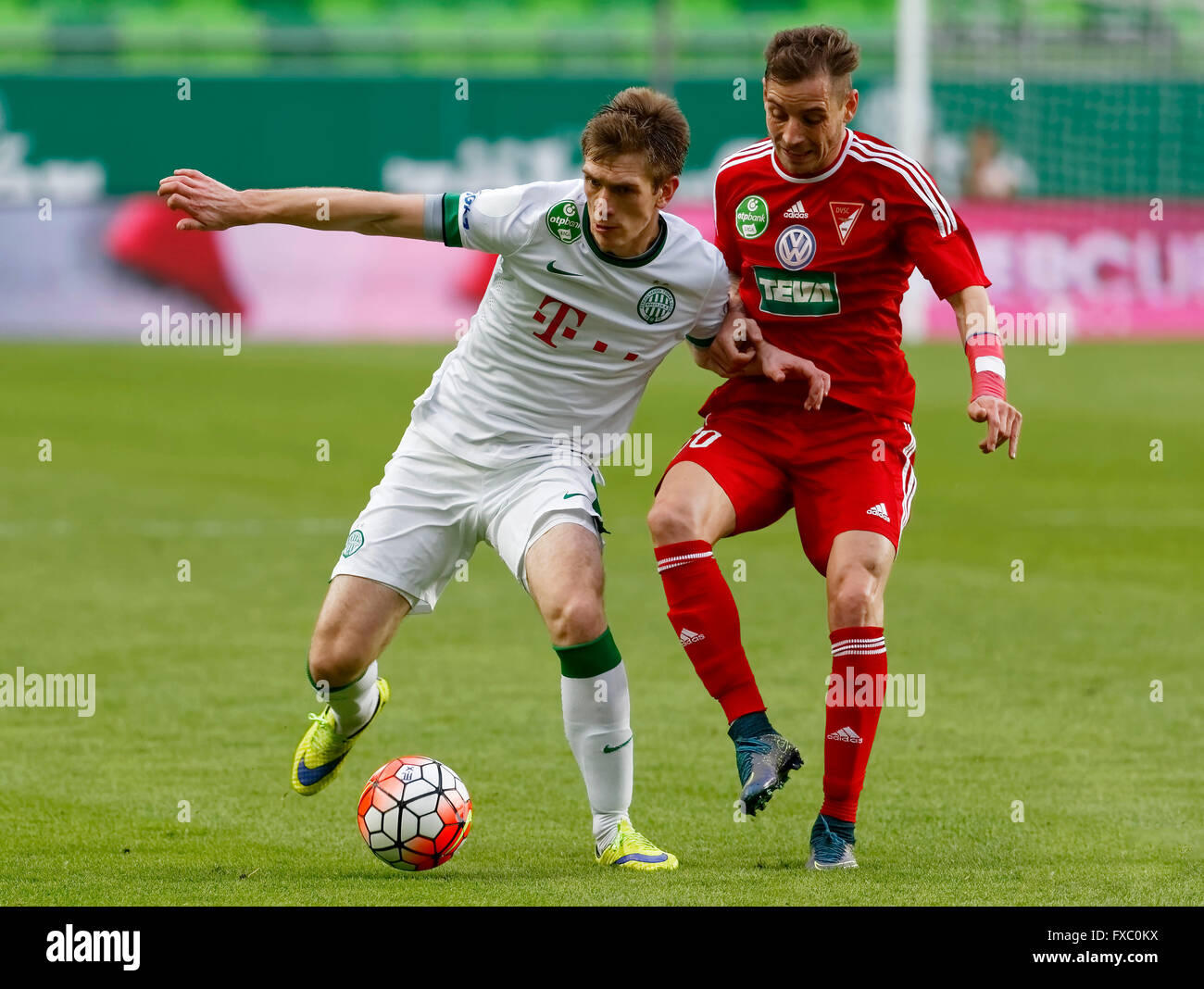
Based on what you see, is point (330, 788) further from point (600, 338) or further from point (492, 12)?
point (492, 12)

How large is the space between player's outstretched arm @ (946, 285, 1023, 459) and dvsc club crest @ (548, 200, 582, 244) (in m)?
1.21

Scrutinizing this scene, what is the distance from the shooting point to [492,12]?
32.1 metres

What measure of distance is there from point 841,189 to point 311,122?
2278 centimetres

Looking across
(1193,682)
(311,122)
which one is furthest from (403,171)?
(1193,682)

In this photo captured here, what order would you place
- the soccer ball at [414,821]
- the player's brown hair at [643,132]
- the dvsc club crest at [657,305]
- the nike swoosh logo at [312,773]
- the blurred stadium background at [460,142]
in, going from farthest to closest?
the blurred stadium background at [460,142] → the nike swoosh logo at [312,773] → the dvsc club crest at [657,305] → the player's brown hair at [643,132] → the soccer ball at [414,821]

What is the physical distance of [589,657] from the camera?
5.50 m

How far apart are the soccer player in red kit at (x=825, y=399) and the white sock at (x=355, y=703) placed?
3.52 feet

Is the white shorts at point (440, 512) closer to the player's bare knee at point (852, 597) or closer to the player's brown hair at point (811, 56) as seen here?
the player's bare knee at point (852, 597)

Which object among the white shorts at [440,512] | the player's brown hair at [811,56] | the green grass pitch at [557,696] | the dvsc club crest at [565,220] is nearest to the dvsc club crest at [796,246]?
the player's brown hair at [811,56]

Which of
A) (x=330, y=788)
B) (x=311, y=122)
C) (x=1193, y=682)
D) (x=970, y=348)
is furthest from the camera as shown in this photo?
(x=311, y=122)

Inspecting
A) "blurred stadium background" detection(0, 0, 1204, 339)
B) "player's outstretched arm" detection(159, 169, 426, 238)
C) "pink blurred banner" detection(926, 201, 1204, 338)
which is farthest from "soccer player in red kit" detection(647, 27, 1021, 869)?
"pink blurred banner" detection(926, 201, 1204, 338)

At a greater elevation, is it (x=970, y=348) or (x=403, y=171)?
(x=403, y=171)

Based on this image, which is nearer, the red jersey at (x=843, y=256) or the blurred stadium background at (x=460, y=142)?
the red jersey at (x=843, y=256)

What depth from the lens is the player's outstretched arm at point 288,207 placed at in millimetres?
5500
